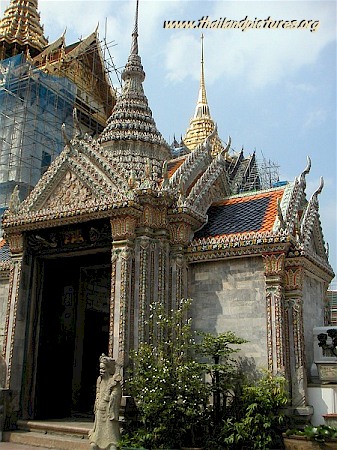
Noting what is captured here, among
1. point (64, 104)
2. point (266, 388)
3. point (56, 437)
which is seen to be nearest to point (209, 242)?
point (266, 388)

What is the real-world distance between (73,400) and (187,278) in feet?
18.7

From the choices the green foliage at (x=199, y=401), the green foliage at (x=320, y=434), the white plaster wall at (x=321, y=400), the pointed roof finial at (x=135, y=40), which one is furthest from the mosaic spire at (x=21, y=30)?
the green foliage at (x=320, y=434)

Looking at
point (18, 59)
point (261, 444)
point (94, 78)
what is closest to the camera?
point (261, 444)

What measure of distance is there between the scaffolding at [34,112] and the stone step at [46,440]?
1565 cm

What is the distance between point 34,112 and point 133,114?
48.9 feet

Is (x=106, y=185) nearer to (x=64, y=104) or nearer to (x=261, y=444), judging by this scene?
(x=261, y=444)

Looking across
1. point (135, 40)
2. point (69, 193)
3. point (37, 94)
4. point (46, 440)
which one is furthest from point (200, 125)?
point (46, 440)

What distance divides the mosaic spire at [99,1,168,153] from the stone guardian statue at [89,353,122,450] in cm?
690

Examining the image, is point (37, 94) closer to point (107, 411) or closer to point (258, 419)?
point (107, 411)

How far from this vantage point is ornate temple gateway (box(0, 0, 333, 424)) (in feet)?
40.8

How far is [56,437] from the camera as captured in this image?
1266cm

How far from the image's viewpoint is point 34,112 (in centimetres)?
2983

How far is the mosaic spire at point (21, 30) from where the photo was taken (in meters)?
35.4

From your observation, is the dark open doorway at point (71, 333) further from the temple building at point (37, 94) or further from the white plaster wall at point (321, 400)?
the temple building at point (37, 94)
